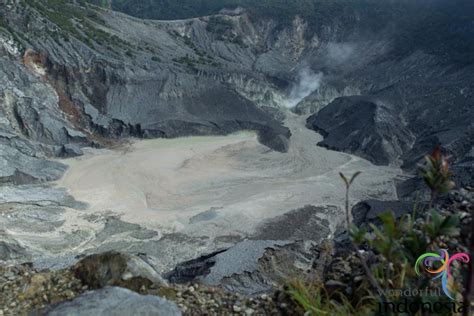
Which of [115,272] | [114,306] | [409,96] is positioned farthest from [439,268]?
[409,96]

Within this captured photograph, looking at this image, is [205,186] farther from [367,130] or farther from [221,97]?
[221,97]

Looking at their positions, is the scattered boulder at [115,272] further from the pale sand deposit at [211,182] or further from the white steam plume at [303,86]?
the white steam plume at [303,86]

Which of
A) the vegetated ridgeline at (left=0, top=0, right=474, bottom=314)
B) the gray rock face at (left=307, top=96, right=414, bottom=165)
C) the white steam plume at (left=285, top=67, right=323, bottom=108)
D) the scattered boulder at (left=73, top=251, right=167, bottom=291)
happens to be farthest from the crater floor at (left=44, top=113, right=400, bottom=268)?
the white steam plume at (left=285, top=67, right=323, bottom=108)

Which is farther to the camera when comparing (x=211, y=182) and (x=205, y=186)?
(x=211, y=182)

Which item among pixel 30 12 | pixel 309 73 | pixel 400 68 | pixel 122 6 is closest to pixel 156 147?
pixel 30 12

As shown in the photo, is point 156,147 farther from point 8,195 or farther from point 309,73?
point 309,73

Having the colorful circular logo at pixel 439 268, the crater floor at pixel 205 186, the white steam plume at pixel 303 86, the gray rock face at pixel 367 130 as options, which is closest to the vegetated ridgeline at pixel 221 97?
the gray rock face at pixel 367 130
